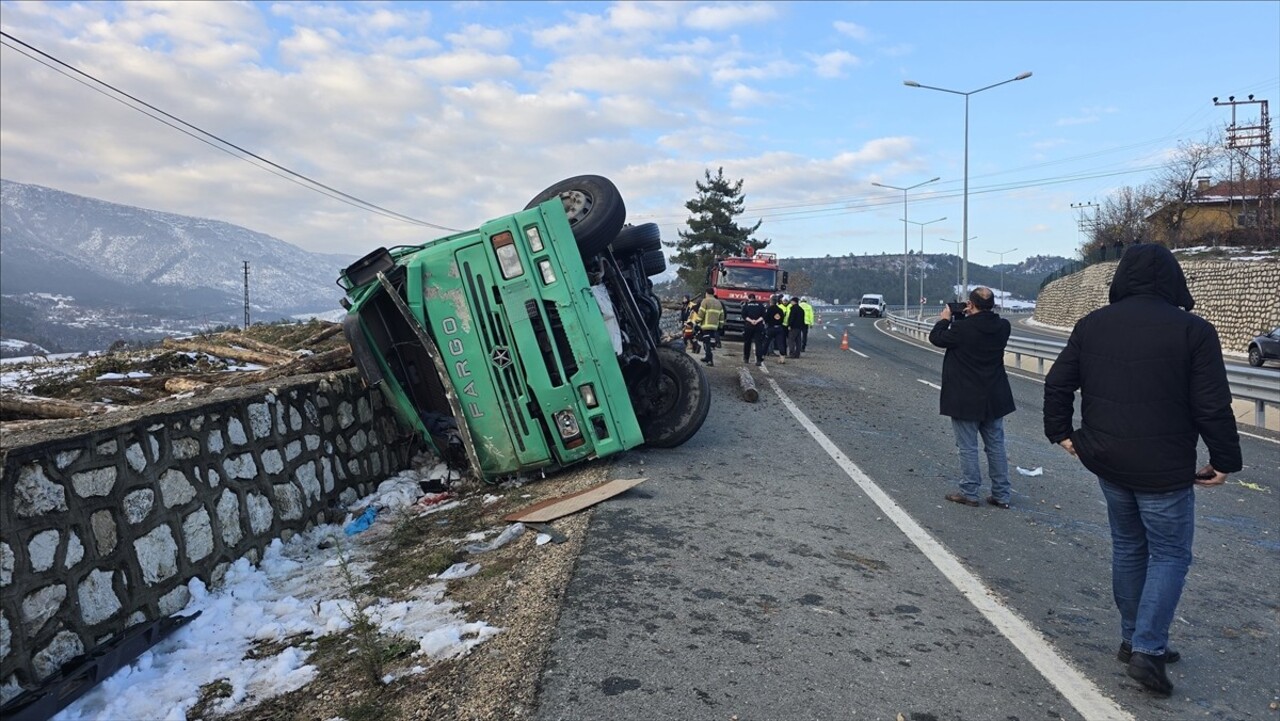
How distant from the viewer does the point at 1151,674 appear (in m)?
3.43

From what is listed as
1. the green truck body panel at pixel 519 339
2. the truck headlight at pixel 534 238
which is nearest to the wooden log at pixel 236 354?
the green truck body panel at pixel 519 339

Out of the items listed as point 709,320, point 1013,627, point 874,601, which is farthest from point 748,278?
point 1013,627

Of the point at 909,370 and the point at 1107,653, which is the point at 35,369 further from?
the point at 909,370

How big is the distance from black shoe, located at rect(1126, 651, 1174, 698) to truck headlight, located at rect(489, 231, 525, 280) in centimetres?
478

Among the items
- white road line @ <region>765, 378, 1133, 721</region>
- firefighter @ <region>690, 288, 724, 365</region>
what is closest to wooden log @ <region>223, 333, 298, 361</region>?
white road line @ <region>765, 378, 1133, 721</region>

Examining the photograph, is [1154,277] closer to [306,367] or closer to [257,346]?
[306,367]

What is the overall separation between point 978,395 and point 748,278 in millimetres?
16677

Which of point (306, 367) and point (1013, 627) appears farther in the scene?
point (306, 367)

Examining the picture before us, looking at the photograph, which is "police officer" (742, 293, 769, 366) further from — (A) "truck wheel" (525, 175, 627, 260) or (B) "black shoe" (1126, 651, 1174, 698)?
(B) "black shoe" (1126, 651, 1174, 698)

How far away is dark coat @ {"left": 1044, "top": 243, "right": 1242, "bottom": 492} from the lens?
3541 millimetres

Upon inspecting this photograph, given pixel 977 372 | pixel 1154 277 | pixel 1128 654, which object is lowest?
pixel 1128 654

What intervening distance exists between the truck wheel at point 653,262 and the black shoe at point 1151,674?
22.5 ft

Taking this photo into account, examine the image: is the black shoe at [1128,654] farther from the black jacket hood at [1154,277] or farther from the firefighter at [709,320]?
the firefighter at [709,320]

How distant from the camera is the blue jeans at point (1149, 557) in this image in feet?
11.6
